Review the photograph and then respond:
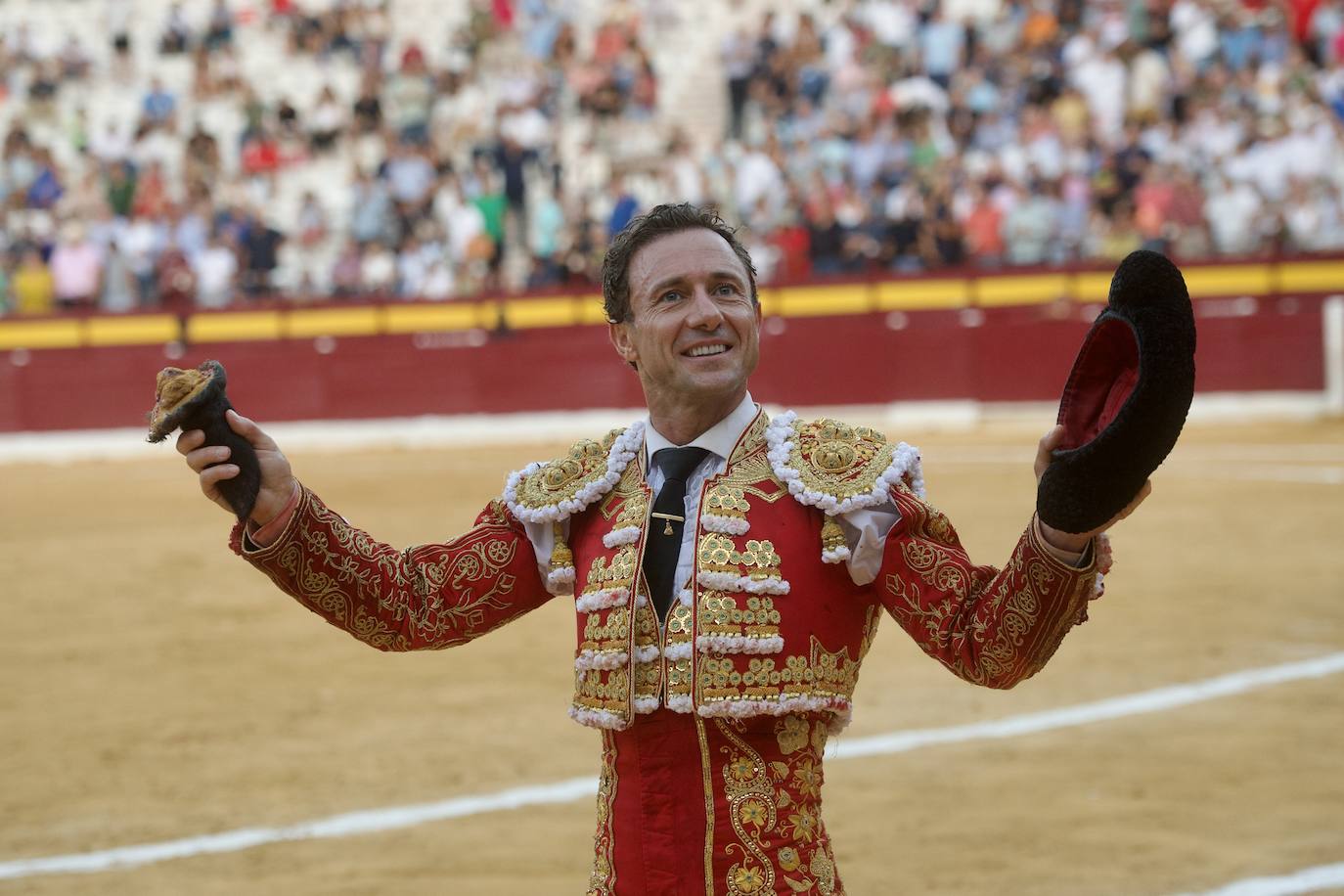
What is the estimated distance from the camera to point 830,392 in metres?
15.3

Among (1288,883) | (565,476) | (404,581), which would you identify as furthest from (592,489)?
(1288,883)

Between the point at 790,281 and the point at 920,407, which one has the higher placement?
the point at 790,281

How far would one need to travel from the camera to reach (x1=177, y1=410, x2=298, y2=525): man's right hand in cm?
226

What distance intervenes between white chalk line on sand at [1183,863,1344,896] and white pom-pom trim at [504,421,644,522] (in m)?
2.03

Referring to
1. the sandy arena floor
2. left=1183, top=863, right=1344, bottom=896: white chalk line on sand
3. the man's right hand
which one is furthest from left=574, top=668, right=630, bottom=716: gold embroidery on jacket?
left=1183, top=863, right=1344, bottom=896: white chalk line on sand

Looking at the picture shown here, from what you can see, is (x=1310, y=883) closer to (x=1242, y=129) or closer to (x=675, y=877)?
(x=675, y=877)

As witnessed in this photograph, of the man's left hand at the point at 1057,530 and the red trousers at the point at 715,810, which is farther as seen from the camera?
the red trousers at the point at 715,810

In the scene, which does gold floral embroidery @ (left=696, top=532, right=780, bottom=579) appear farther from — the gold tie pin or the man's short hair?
the man's short hair

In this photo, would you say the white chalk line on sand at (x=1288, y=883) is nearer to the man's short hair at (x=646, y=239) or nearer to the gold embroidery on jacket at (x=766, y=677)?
the gold embroidery on jacket at (x=766, y=677)

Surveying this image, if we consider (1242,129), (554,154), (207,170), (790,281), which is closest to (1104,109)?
(1242,129)

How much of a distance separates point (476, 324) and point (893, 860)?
11.8 metres

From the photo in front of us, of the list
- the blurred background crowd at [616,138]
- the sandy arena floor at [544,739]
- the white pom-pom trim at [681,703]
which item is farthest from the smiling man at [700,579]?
the blurred background crowd at [616,138]

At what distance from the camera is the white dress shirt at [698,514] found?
2234 mm

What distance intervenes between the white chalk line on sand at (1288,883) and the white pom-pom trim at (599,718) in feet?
6.65
